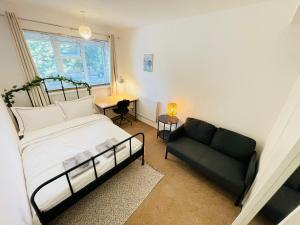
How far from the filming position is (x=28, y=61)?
238 cm

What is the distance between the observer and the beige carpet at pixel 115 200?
155 centimetres

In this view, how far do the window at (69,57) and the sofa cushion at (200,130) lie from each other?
108 inches

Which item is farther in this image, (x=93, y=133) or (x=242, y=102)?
(x=93, y=133)

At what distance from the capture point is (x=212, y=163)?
1.96 meters

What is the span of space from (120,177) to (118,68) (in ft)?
10.5

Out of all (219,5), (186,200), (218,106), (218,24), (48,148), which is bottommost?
(186,200)

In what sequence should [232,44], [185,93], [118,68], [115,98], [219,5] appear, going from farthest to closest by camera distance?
[118,68] < [115,98] < [185,93] < [232,44] < [219,5]

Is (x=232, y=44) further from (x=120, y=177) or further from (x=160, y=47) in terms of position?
(x=120, y=177)

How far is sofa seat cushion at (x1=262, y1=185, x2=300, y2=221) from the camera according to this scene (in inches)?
38.4

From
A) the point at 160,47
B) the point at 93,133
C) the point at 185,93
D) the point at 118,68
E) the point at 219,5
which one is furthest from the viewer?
the point at 118,68

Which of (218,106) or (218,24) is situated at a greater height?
(218,24)

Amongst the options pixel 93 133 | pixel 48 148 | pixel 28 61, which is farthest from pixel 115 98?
pixel 48 148

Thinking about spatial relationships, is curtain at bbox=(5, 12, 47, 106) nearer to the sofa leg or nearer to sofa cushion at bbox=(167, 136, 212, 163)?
sofa cushion at bbox=(167, 136, 212, 163)

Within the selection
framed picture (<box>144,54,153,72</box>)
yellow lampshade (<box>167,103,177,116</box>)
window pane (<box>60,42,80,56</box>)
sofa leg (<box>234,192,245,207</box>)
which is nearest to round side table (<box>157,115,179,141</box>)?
yellow lampshade (<box>167,103,177,116</box>)
